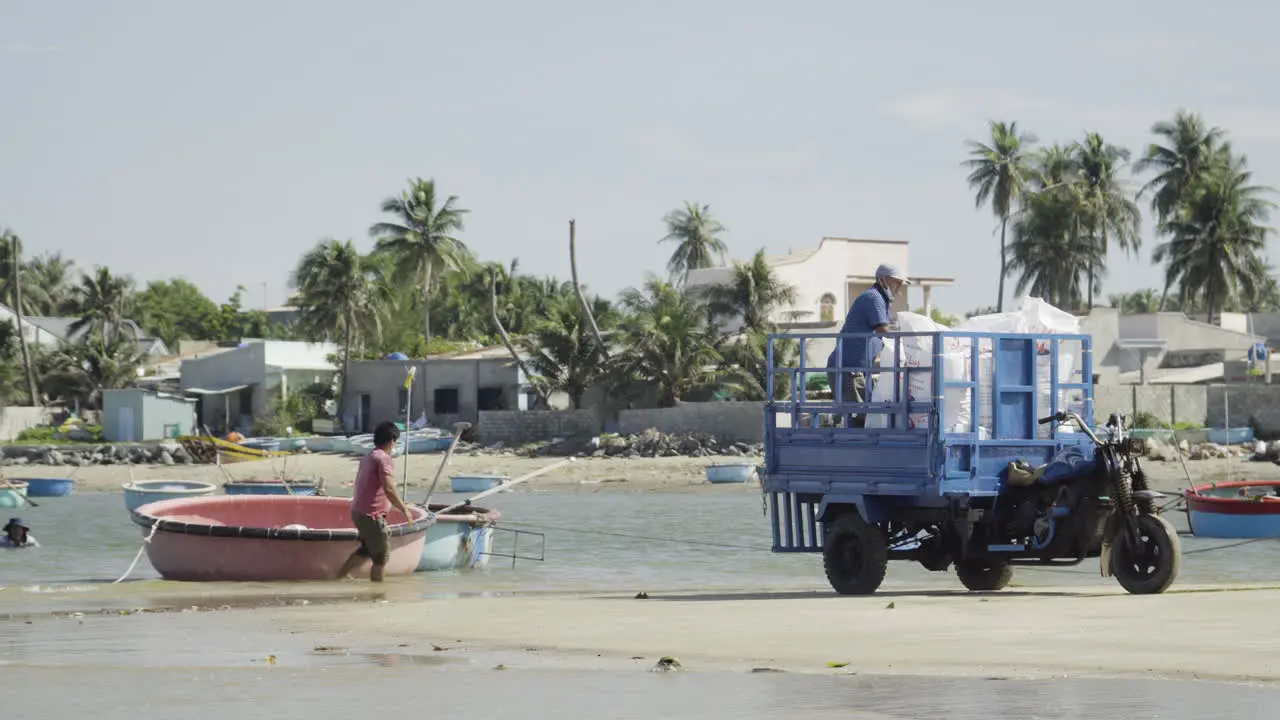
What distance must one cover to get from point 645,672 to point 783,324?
5508cm

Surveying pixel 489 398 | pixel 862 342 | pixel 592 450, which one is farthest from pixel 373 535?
pixel 489 398

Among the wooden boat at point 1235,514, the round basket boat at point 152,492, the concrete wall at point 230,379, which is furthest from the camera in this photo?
the concrete wall at point 230,379

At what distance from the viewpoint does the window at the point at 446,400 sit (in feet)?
221

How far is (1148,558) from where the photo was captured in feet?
47.6

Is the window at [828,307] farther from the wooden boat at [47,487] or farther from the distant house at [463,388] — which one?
the wooden boat at [47,487]

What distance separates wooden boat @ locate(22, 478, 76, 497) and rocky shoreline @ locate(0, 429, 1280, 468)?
801cm

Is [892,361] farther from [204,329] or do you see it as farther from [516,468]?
[204,329]

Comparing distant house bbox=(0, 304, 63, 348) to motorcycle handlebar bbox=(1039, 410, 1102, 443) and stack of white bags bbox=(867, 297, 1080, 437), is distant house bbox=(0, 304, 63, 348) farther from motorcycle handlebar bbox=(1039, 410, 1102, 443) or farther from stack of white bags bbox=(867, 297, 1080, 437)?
motorcycle handlebar bbox=(1039, 410, 1102, 443)

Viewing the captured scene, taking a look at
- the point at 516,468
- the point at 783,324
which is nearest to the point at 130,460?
the point at 516,468

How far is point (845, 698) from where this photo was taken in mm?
9094

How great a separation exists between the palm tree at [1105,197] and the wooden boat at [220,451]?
37458mm

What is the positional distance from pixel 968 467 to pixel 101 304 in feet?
267

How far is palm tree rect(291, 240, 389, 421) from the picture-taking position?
7625 centimetres

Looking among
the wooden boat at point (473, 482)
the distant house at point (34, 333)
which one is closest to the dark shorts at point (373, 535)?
the wooden boat at point (473, 482)
